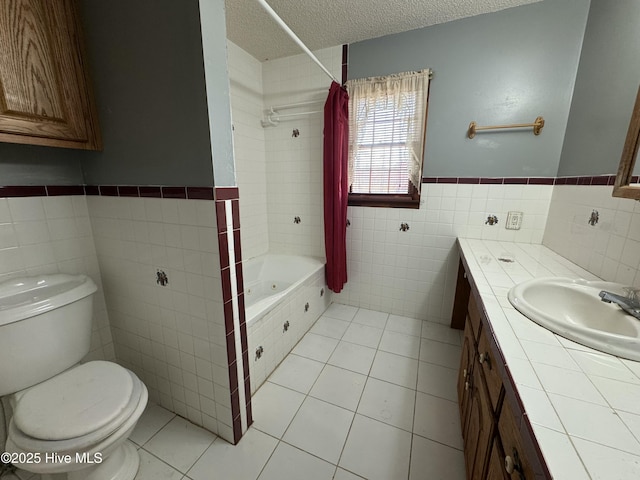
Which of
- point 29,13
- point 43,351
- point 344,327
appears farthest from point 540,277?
point 29,13

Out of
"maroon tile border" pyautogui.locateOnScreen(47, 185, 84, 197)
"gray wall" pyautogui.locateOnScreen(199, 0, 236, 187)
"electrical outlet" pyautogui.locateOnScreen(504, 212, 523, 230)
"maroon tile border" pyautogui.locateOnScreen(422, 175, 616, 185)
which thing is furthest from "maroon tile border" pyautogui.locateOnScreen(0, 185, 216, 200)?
"electrical outlet" pyautogui.locateOnScreen(504, 212, 523, 230)

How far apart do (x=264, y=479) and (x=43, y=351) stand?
1038mm

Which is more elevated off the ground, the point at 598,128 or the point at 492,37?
the point at 492,37

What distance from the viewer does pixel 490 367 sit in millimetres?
805

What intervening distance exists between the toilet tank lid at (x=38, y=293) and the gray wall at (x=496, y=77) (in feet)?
7.27

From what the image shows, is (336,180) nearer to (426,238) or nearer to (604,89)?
(426,238)

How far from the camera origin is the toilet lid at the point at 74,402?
85 centimetres

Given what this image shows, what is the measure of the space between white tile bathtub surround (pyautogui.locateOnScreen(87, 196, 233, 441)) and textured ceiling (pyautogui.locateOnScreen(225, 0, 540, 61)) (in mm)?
1434

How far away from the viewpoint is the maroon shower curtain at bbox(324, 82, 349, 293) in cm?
201

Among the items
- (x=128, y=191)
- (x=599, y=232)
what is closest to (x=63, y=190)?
(x=128, y=191)

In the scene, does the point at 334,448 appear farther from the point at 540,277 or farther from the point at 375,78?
the point at 375,78

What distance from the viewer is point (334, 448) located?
1192 millimetres

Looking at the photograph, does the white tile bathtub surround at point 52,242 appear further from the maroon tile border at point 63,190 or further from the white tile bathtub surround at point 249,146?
the white tile bathtub surround at point 249,146

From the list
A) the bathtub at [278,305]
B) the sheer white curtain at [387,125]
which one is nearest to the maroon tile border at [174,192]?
the bathtub at [278,305]
